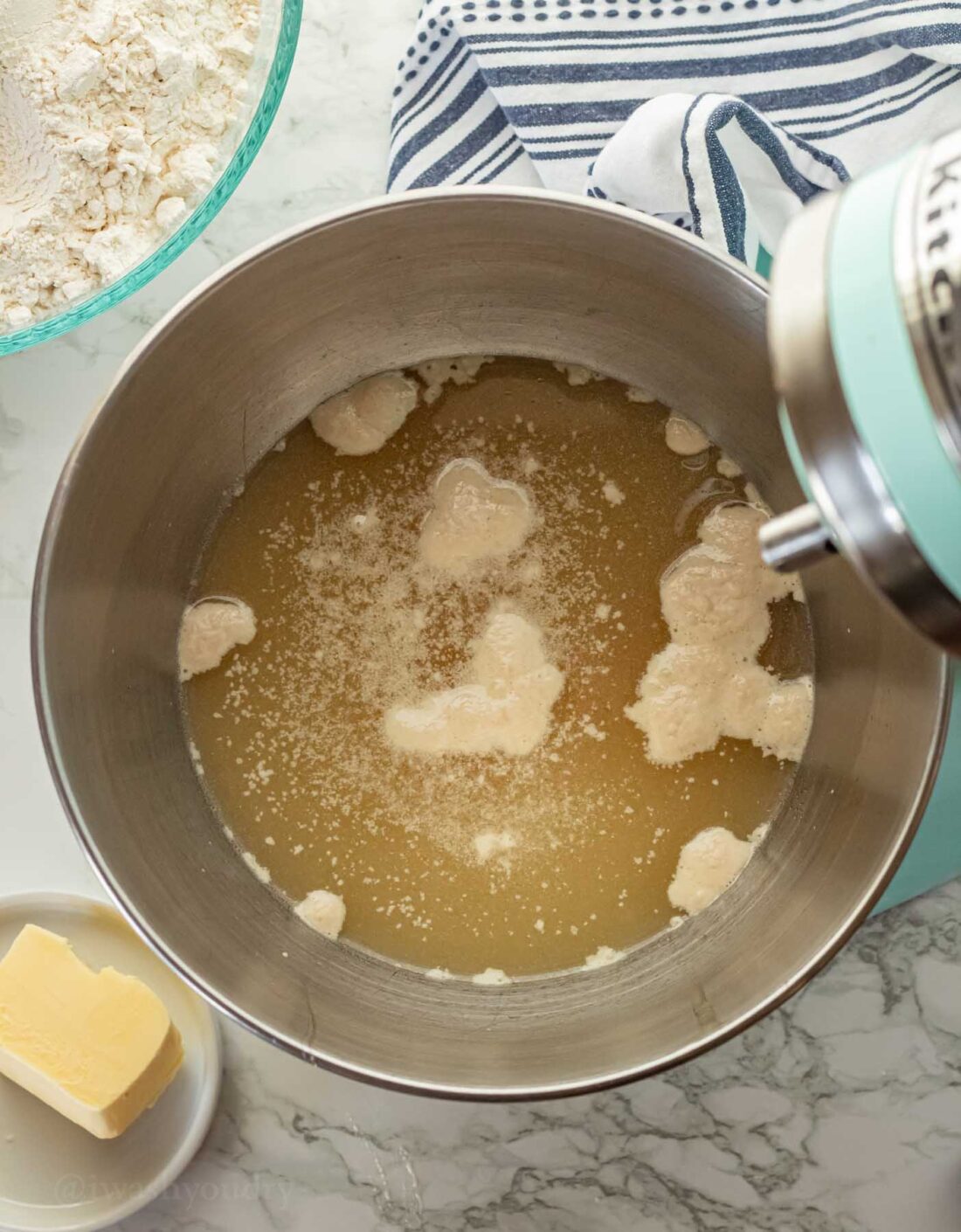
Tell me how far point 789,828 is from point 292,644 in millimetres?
506

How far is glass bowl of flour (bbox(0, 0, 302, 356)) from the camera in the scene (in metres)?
1.00

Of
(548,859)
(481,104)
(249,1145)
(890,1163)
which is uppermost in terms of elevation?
(481,104)

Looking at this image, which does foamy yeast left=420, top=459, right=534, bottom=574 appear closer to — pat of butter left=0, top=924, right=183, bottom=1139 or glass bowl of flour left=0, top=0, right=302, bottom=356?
glass bowl of flour left=0, top=0, right=302, bottom=356

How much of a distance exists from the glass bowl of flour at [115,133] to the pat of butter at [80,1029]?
0.55 m

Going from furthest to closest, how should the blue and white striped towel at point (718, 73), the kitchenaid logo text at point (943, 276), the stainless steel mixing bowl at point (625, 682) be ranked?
the blue and white striped towel at point (718, 73), the stainless steel mixing bowl at point (625, 682), the kitchenaid logo text at point (943, 276)

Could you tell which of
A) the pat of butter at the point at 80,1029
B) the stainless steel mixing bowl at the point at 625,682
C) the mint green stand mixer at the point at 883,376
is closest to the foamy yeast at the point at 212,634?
the stainless steel mixing bowl at the point at 625,682

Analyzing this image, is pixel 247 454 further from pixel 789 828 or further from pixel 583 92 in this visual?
pixel 789 828

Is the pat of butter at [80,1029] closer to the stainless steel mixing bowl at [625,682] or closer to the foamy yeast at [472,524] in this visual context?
the stainless steel mixing bowl at [625,682]

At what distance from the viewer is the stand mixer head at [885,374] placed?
534 mm

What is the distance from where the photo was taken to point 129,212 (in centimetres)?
103

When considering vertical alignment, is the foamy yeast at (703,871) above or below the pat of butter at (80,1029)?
above

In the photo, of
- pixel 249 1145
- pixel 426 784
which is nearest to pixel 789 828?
pixel 426 784

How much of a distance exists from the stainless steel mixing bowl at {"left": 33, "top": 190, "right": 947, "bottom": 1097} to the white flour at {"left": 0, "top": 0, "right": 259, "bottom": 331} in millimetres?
131

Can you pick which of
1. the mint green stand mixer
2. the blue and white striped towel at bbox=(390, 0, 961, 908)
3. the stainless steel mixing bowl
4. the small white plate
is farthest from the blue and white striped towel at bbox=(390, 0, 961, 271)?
the small white plate
